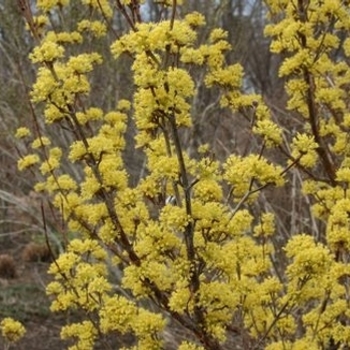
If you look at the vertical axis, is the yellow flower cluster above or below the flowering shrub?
below

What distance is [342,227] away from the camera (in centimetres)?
305

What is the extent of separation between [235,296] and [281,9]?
6.12 ft

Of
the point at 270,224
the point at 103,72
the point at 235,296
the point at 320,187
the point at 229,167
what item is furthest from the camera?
the point at 103,72

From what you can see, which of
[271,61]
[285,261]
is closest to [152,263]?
[285,261]

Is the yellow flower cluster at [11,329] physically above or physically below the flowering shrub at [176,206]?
below

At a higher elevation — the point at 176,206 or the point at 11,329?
the point at 176,206

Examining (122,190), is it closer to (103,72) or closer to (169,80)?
(169,80)

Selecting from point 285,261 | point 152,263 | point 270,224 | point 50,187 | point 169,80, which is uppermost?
point 169,80

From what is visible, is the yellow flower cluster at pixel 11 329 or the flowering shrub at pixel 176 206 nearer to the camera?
the flowering shrub at pixel 176 206

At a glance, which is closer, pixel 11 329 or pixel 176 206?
pixel 176 206

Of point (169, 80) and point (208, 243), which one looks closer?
point (169, 80)

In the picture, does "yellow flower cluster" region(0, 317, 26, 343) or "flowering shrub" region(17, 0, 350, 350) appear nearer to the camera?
"flowering shrub" region(17, 0, 350, 350)

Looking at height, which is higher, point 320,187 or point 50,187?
point 50,187

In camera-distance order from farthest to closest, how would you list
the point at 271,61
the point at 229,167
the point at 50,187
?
the point at 271,61, the point at 50,187, the point at 229,167
